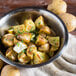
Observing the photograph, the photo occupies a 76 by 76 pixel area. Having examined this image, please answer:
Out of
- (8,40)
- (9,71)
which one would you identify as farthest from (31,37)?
(9,71)

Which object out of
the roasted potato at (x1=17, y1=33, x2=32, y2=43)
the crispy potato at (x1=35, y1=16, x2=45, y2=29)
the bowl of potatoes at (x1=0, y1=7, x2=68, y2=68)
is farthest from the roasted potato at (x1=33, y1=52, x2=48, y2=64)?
the crispy potato at (x1=35, y1=16, x2=45, y2=29)

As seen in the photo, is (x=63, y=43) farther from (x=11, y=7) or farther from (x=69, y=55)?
(x=11, y=7)

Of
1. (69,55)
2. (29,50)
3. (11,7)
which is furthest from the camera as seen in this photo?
Answer: (11,7)

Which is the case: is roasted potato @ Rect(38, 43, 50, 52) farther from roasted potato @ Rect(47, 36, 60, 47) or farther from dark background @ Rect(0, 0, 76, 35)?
dark background @ Rect(0, 0, 76, 35)

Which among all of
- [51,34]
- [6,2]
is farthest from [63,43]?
[6,2]

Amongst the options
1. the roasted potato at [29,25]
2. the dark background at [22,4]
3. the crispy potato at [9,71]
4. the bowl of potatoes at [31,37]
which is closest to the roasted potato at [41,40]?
the bowl of potatoes at [31,37]

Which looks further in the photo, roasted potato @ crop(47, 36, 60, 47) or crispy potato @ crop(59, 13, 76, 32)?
crispy potato @ crop(59, 13, 76, 32)

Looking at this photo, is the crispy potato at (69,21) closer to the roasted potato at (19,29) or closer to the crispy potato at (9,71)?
the roasted potato at (19,29)
